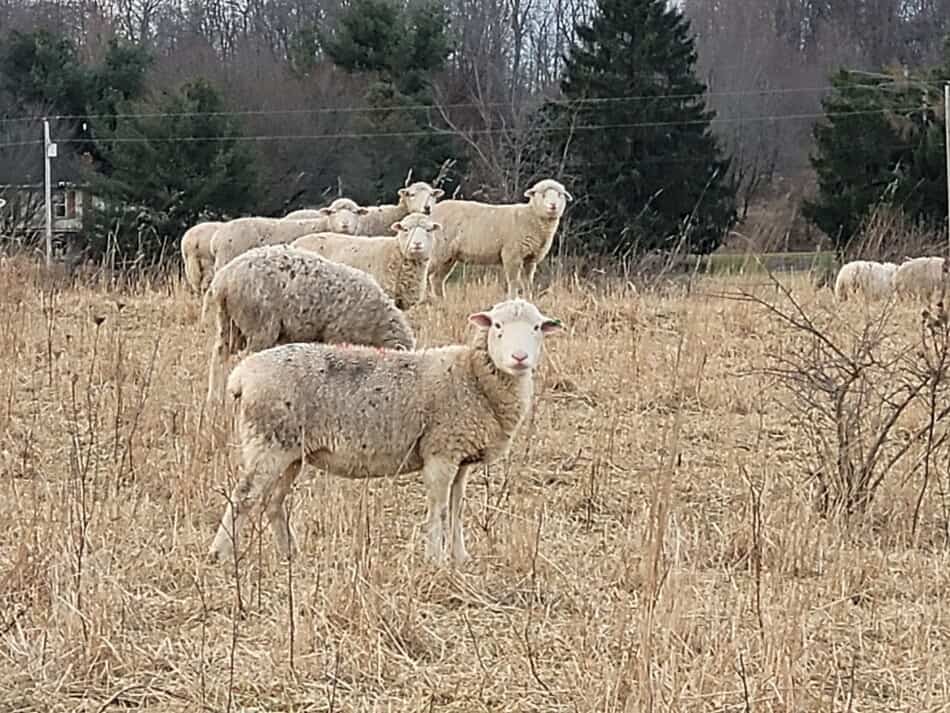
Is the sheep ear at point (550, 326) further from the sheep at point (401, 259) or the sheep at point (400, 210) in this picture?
the sheep at point (400, 210)

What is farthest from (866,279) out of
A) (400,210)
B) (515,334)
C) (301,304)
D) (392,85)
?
(392,85)

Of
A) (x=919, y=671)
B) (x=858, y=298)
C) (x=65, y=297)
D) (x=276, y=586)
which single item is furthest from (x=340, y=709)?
(x=858, y=298)

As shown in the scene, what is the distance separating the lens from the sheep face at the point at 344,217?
13.4 m

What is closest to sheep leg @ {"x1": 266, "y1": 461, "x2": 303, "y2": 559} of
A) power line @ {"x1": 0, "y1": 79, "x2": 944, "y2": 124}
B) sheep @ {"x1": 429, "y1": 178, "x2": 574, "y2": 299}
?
sheep @ {"x1": 429, "y1": 178, "x2": 574, "y2": 299}

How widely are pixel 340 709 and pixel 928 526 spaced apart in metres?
2.94

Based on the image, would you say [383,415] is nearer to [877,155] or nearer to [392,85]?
[877,155]

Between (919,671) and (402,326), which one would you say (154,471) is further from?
(919,671)

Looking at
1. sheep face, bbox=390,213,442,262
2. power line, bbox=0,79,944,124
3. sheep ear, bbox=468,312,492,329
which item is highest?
power line, bbox=0,79,944,124

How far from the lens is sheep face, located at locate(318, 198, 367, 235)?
13.4 metres

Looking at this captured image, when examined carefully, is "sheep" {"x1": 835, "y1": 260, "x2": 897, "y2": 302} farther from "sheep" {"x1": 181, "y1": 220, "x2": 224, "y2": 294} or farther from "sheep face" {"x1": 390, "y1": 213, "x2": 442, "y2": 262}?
"sheep" {"x1": 181, "y1": 220, "x2": 224, "y2": 294}

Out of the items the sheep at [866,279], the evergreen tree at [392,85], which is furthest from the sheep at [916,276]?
the evergreen tree at [392,85]

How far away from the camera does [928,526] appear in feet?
19.0

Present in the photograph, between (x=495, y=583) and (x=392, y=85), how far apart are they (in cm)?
2935

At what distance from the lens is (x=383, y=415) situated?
5.45 m
